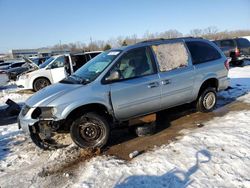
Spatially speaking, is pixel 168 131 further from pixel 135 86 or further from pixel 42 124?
pixel 42 124

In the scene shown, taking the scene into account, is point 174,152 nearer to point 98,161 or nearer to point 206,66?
point 98,161

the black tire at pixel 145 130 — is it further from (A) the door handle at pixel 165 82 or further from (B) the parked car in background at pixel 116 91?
(A) the door handle at pixel 165 82

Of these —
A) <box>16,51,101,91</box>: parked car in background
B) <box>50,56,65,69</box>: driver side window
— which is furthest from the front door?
<box>50,56,65,69</box>: driver side window

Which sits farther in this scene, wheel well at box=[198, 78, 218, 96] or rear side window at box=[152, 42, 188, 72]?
wheel well at box=[198, 78, 218, 96]

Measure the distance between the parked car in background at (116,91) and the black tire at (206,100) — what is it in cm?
26

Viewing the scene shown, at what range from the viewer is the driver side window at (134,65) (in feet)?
17.9

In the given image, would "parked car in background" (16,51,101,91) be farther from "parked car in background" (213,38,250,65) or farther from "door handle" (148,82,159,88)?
"parked car in background" (213,38,250,65)

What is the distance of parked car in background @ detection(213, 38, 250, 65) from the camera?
1733 cm

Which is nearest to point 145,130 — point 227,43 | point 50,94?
point 50,94

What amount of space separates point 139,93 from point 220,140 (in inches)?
67.8

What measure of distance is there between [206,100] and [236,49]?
38.3 feet

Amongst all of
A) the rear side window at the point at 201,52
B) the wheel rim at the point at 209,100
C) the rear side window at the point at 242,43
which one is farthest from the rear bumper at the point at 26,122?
the rear side window at the point at 242,43

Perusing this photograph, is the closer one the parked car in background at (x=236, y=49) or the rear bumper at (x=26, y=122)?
the rear bumper at (x=26, y=122)

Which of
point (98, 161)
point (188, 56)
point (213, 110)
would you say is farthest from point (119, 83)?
point (213, 110)
